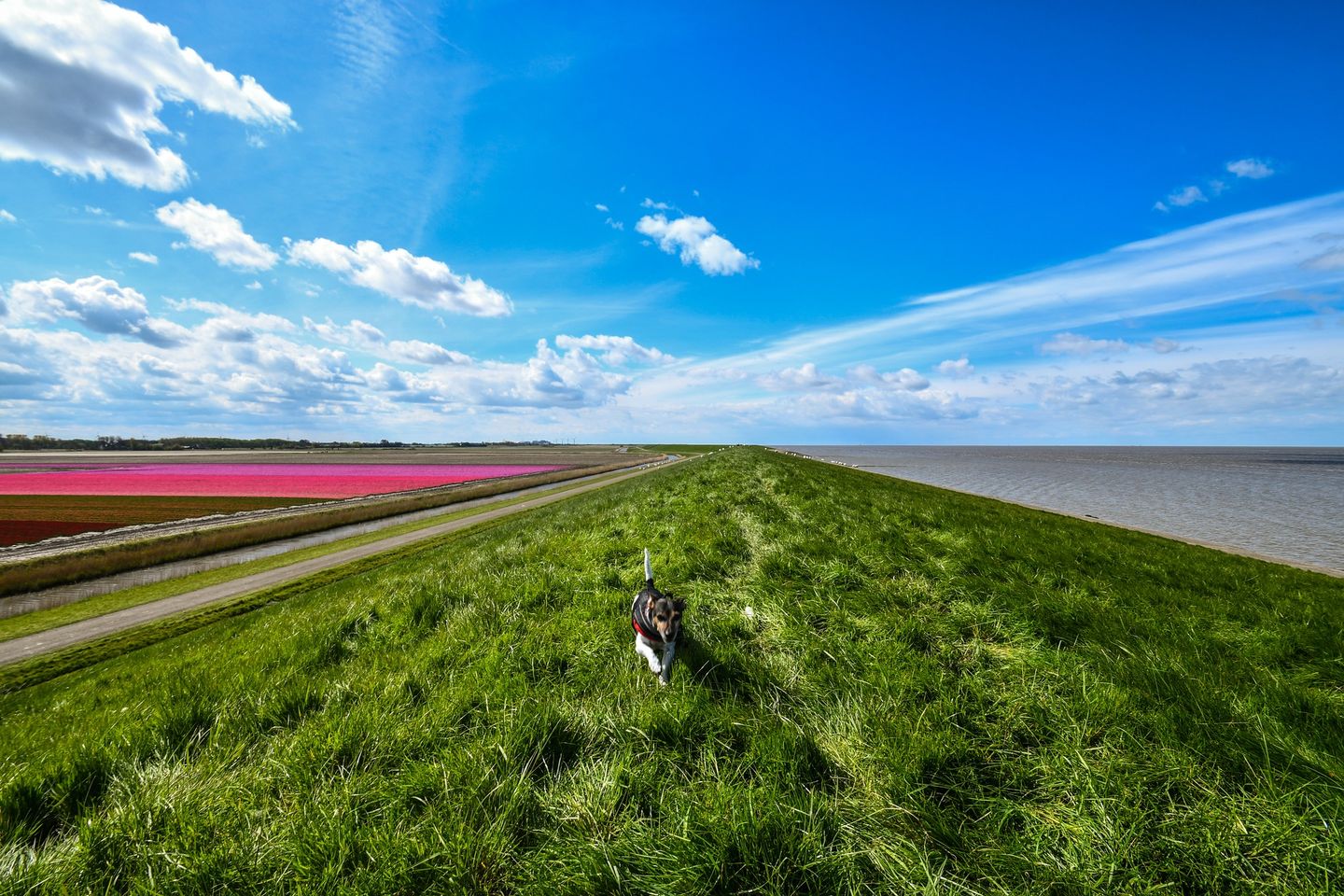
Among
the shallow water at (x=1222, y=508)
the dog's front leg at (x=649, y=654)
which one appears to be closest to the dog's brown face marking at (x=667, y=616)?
the dog's front leg at (x=649, y=654)

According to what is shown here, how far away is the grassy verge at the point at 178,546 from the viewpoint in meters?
21.1

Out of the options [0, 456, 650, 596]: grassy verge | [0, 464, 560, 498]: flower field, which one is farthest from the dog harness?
[0, 464, 560, 498]: flower field

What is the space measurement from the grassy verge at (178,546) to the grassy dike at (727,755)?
23.3 meters

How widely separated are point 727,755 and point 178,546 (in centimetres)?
3670

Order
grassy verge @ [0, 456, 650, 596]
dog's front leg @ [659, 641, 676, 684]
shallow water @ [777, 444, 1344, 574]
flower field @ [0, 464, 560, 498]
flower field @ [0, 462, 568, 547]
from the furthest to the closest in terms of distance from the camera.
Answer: flower field @ [0, 464, 560, 498], flower field @ [0, 462, 568, 547], shallow water @ [777, 444, 1344, 574], grassy verge @ [0, 456, 650, 596], dog's front leg @ [659, 641, 676, 684]

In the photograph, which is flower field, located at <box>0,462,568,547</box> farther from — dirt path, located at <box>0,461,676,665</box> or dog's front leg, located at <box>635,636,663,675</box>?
dog's front leg, located at <box>635,636,663,675</box>

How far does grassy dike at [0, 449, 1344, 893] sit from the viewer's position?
2672 mm

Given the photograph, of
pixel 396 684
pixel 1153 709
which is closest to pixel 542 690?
pixel 396 684

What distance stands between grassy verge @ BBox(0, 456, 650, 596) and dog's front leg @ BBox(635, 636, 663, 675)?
99.8 feet

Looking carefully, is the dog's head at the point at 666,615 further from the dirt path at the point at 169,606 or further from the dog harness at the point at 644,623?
the dirt path at the point at 169,606

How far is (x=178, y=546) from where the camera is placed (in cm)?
2650

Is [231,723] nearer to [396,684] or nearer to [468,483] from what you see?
[396,684]

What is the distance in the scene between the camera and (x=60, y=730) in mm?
5660

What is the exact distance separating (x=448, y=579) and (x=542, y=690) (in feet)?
17.5
